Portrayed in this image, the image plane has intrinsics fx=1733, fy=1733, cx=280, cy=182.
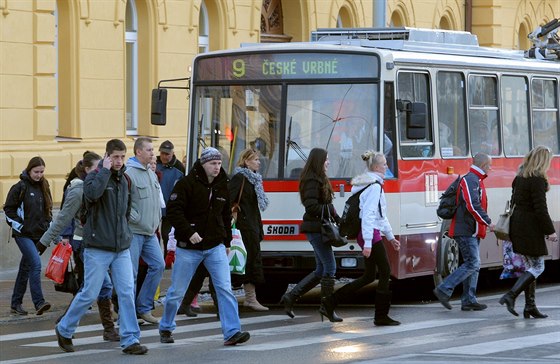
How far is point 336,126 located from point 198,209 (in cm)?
425

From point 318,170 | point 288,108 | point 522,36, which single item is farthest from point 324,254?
point 522,36

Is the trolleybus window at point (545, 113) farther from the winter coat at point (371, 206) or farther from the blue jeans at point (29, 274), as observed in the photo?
the blue jeans at point (29, 274)

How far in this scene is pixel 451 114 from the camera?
19812mm

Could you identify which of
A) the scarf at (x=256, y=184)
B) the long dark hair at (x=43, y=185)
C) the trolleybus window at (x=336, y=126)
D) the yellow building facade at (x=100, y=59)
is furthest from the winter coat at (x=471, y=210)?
the yellow building facade at (x=100, y=59)

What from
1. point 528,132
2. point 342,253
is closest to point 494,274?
point 528,132

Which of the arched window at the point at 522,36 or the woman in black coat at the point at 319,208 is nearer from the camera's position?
the woman in black coat at the point at 319,208

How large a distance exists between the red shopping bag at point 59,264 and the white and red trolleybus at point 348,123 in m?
2.90

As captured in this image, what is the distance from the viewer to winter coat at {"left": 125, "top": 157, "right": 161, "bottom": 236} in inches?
617

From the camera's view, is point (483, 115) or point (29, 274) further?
point (483, 115)

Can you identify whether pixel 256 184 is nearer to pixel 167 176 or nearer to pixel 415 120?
pixel 167 176

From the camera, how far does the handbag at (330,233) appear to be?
16.4 m

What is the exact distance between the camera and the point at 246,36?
97.7ft

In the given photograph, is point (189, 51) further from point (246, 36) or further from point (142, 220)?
point (142, 220)

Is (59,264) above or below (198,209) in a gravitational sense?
below
